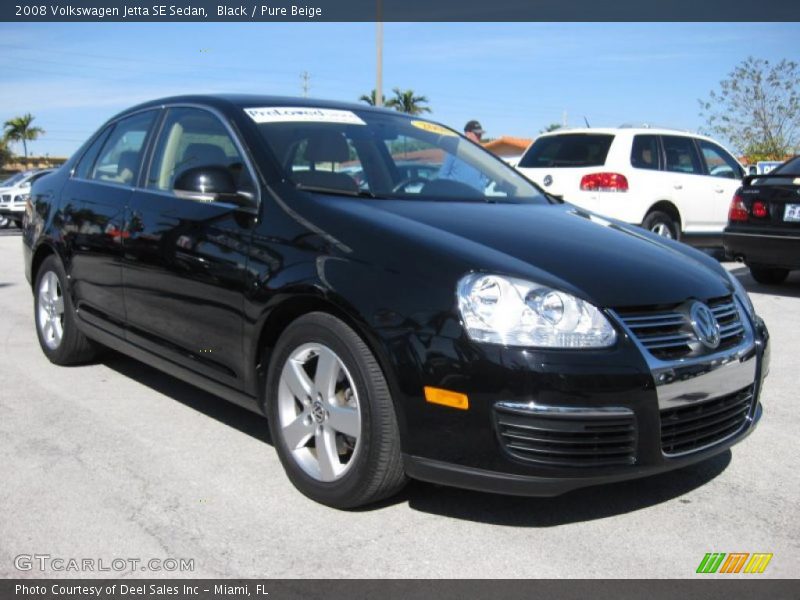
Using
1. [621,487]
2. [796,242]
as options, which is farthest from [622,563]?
[796,242]

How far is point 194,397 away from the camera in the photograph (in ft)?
15.5

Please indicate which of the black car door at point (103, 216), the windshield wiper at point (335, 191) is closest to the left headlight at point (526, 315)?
the windshield wiper at point (335, 191)

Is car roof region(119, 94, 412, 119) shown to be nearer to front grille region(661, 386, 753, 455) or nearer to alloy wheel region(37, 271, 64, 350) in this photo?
alloy wheel region(37, 271, 64, 350)

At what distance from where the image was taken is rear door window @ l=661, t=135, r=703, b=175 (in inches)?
415

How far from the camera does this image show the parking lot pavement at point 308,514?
9.27ft

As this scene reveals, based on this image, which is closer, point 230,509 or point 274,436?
point 230,509

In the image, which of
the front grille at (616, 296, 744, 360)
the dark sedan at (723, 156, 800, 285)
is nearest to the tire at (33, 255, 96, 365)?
the front grille at (616, 296, 744, 360)

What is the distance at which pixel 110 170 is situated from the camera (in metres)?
4.89

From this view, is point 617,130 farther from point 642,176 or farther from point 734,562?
point 734,562

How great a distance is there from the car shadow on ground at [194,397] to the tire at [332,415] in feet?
2.22

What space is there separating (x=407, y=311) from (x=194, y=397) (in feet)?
7.30

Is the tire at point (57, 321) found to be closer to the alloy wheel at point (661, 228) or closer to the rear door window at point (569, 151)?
the rear door window at point (569, 151)

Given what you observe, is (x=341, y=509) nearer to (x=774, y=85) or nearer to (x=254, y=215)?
(x=254, y=215)
